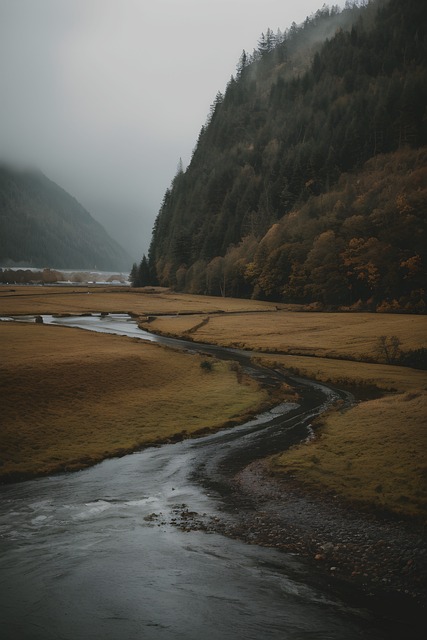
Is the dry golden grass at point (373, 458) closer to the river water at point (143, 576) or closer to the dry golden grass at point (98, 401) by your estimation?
the river water at point (143, 576)

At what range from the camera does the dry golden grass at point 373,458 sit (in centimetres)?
2019

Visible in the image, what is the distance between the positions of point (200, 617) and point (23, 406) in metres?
24.0

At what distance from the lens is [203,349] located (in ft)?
217

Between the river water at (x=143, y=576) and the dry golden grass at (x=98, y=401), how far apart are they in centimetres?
459

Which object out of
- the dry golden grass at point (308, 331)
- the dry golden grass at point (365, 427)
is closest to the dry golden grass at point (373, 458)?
the dry golden grass at point (365, 427)

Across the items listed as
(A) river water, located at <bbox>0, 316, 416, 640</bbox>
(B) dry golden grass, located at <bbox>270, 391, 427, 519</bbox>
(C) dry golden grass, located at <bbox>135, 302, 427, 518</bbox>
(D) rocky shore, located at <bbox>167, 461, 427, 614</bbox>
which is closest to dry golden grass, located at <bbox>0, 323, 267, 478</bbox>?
(A) river water, located at <bbox>0, 316, 416, 640</bbox>

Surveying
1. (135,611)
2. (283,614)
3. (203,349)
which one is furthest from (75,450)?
(203,349)

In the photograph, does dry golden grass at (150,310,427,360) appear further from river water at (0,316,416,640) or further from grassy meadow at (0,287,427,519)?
river water at (0,316,416,640)

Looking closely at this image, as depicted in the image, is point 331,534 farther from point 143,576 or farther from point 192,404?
point 192,404

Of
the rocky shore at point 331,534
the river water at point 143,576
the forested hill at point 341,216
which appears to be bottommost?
the river water at point 143,576

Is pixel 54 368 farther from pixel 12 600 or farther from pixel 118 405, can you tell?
pixel 12 600

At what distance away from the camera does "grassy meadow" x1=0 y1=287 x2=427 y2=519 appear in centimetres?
2352

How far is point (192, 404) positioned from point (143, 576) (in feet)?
74.3

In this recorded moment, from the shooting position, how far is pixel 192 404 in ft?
123
